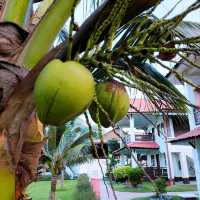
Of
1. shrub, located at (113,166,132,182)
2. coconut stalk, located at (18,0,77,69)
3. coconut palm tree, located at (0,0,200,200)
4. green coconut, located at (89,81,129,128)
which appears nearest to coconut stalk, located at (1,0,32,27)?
coconut palm tree, located at (0,0,200,200)

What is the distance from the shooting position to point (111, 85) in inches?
35.8

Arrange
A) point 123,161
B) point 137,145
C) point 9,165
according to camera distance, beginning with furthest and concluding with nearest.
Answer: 1. point 123,161
2. point 137,145
3. point 9,165

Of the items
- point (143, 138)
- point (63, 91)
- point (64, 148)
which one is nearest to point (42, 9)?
point (63, 91)

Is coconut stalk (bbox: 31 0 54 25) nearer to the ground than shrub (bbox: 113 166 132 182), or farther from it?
nearer to the ground

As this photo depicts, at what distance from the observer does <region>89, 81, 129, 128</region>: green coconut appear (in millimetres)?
908

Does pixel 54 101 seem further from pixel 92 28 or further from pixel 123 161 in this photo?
pixel 123 161

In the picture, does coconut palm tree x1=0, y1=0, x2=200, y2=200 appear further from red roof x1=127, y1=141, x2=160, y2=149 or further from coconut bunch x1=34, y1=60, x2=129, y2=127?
red roof x1=127, y1=141, x2=160, y2=149

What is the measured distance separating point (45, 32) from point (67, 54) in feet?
1.02

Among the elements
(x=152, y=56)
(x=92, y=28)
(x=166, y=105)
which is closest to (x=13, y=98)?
(x=92, y=28)

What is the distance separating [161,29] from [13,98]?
46 cm

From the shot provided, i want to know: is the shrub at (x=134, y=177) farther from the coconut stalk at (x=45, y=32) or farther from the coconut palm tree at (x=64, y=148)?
the coconut stalk at (x=45, y=32)

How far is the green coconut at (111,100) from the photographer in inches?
35.8

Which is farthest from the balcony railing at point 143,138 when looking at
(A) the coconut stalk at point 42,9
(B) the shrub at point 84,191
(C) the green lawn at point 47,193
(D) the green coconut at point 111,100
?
(D) the green coconut at point 111,100

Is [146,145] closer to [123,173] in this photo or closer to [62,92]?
[123,173]
